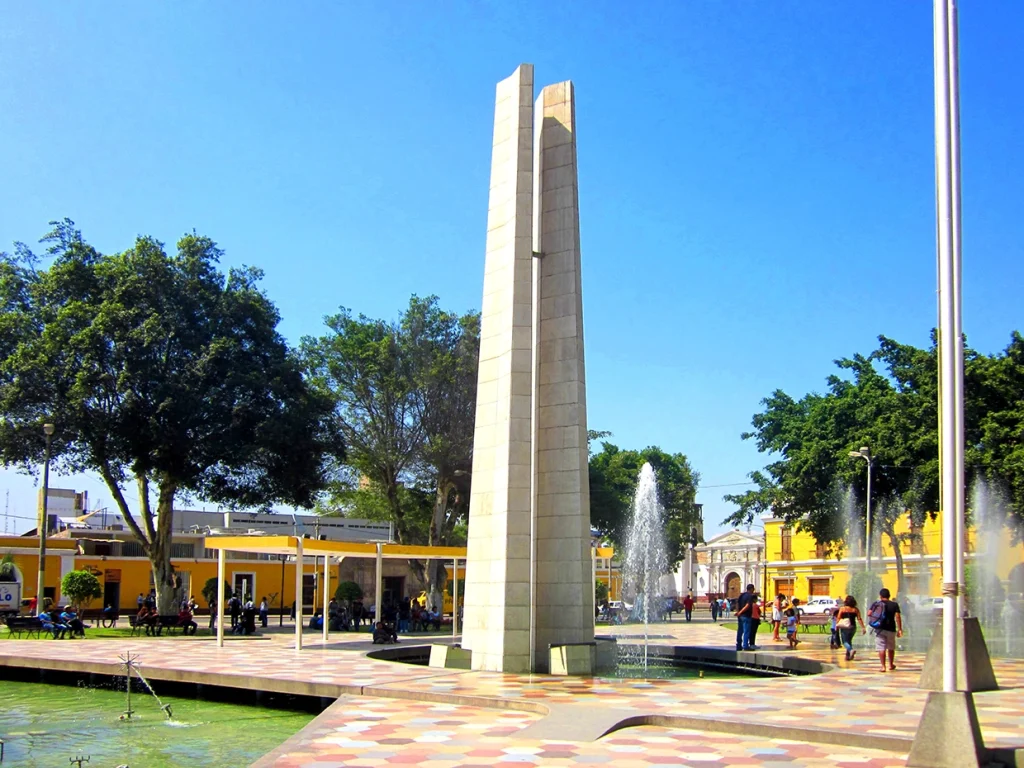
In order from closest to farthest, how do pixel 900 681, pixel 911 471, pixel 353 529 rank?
pixel 900 681 → pixel 911 471 → pixel 353 529

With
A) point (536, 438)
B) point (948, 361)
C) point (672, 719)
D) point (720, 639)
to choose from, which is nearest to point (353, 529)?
point (720, 639)

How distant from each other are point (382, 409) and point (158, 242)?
11820 millimetres

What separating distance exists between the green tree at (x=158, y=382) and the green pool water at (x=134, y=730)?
15.6 metres

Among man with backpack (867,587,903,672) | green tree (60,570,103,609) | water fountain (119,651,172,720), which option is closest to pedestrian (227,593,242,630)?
green tree (60,570,103,609)

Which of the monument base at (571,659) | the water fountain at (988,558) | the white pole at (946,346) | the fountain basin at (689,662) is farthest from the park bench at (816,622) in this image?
the white pole at (946,346)

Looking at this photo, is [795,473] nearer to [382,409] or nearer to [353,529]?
[382,409]

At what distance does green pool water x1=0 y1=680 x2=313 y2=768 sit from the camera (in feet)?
36.9

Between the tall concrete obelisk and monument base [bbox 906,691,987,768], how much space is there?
8.50 metres

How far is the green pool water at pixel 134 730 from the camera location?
36.9 ft

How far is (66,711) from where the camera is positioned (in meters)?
15.1

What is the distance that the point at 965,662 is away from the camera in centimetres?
948

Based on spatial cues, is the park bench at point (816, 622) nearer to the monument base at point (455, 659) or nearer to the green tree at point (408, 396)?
the green tree at point (408, 396)

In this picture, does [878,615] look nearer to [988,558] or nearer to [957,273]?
[957,273]

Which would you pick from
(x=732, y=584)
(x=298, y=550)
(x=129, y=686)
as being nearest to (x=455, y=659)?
(x=129, y=686)
